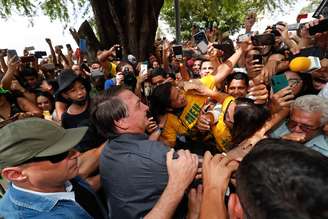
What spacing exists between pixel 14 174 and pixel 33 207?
157 mm

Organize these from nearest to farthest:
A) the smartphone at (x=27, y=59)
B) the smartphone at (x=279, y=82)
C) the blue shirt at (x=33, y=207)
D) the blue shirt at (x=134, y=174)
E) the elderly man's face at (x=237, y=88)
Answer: the blue shirt at (x=33, y=207), the blue shirt at (x=134, y=174), the smartphone at (x=279, y=82), the elderly man's face at (x=237, y=88), the smartphone at (x=27, y=59)

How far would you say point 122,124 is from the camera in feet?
5.95

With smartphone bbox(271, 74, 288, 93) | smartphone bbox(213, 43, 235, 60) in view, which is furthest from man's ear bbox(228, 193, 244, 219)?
smartphone bbox(213, 43, 235, 60)

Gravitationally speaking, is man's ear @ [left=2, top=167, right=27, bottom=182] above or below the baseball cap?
below

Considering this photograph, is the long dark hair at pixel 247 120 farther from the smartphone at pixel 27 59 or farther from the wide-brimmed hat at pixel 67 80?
the smartphone at pixel 27 59

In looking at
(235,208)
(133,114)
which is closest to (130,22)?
(133,114)

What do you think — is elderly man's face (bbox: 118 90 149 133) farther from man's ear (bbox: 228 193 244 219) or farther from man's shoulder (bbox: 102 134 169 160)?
man's ear (bbox: 228 193 244 219)

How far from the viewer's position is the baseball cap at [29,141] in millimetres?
1275

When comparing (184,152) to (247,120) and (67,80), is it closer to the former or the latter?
(247,120)

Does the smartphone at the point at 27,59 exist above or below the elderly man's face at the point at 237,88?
below

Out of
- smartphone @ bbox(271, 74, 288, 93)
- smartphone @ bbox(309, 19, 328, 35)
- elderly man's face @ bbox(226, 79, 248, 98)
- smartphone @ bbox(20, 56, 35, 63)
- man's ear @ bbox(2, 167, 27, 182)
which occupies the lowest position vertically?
smartphone @ bbox(20, 56, 35, 63)

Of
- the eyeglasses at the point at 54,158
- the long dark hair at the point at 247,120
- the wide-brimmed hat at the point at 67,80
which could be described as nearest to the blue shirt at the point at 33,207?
the eyeglasses at the point at 54,158

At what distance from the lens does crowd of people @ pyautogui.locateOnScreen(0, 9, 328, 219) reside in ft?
2.63

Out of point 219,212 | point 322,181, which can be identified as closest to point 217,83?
point 219,212
